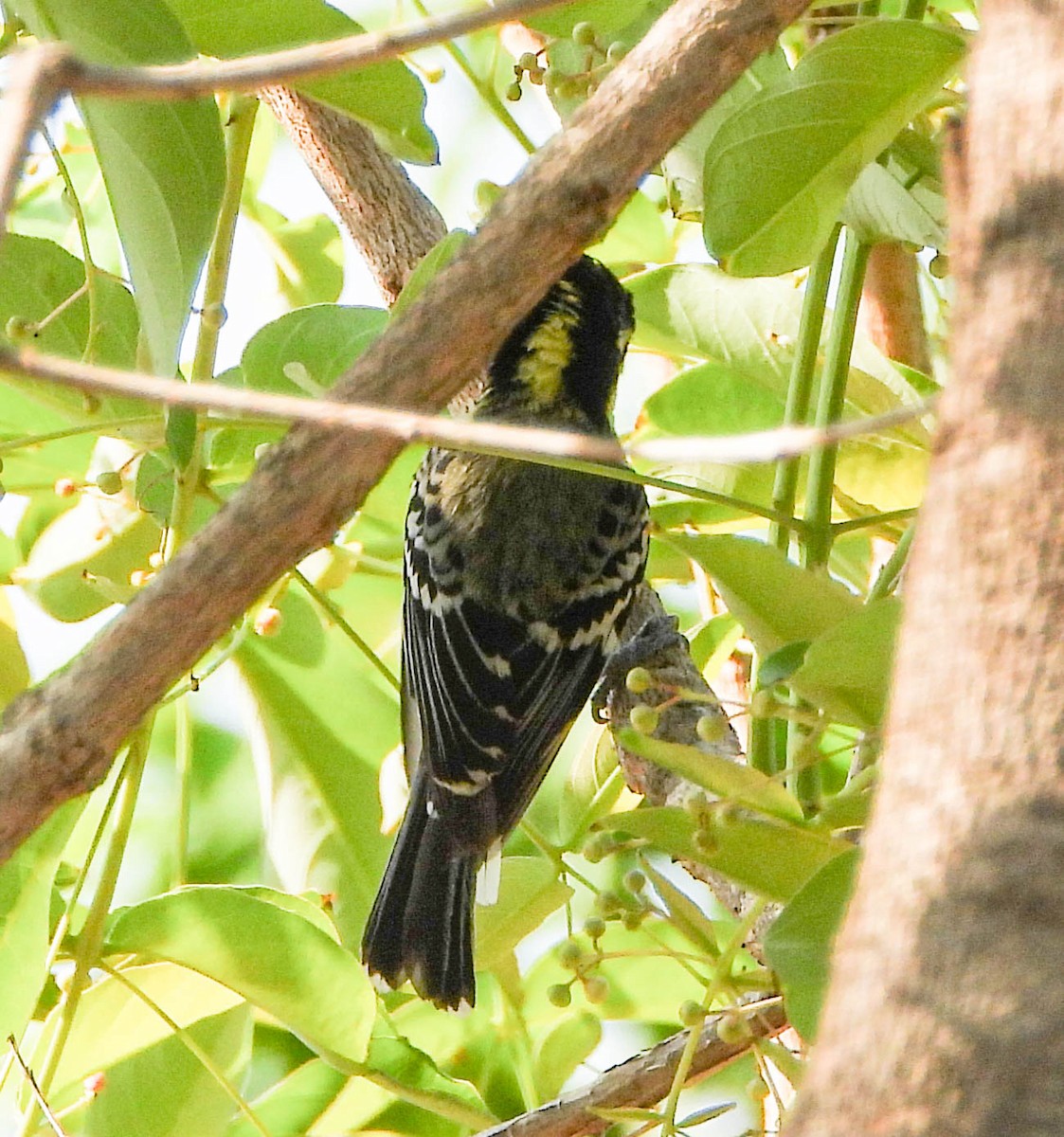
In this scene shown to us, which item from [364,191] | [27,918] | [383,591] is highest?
[364,191]

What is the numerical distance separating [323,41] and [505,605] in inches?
46.1

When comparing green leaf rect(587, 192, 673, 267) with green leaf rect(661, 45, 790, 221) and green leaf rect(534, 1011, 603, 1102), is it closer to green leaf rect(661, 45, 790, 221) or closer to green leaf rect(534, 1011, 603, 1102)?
green leaf rect(661, 45, 790, 221)

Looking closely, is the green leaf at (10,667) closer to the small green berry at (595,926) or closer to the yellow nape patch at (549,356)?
the small green berry at (595,926)

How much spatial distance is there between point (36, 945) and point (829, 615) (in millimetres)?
668

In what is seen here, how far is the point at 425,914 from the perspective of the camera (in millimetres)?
2018

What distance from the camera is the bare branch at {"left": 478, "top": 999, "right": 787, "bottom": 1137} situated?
4.54 ft

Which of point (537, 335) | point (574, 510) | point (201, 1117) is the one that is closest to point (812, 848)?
point (201, 1117)

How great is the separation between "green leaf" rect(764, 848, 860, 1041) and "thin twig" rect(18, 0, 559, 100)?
559mm

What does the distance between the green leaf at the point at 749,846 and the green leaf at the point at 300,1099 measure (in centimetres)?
65

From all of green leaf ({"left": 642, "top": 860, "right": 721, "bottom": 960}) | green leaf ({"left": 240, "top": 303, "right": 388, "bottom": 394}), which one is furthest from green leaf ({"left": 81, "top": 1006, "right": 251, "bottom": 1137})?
green leaf ({"left": 240, "top": 303, "right": 388, "bottom": 394})

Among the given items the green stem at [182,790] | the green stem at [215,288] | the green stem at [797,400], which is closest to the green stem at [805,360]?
the green stem at [797,400]

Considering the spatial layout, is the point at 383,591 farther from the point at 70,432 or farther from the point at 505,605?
the point at 70,432

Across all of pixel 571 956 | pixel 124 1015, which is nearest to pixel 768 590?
pixel 571 956

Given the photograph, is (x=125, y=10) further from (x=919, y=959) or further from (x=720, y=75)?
(x=919, y=959)
